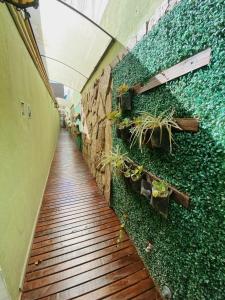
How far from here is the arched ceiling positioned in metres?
2.09

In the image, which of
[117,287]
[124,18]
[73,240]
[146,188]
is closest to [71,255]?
[73,240]

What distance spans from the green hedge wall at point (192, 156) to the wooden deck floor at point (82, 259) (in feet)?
1.02

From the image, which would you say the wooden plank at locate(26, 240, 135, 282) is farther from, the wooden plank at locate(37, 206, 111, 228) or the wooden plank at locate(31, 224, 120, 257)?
the wooden plank at locate(37, 206, 111, 228)

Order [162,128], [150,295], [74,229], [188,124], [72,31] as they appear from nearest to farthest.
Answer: [188,124], [162,128], [150,295], [74,229], [72,31]

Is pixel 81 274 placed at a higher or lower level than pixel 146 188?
lower

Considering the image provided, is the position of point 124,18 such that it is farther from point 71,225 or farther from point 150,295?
point 150,295

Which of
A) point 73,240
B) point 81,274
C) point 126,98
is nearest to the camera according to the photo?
point 81,274

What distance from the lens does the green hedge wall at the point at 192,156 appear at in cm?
82

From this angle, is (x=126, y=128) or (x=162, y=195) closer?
(x=162, y=195)

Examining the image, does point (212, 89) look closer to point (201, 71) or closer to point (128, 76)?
point (201, 71)

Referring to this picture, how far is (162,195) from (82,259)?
3.84ft

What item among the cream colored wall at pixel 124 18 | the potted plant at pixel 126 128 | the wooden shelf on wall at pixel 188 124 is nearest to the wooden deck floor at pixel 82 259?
the potted plant at pixel 126 128

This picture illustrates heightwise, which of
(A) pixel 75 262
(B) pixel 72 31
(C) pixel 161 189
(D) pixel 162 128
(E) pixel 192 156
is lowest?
(A) pixel 75 262

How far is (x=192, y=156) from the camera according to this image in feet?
3.25
